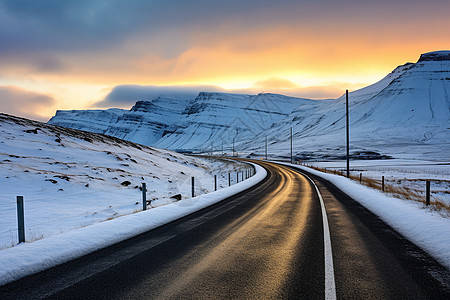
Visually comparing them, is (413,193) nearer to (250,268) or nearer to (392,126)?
(250,268)

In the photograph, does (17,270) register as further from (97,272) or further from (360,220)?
(360,220)

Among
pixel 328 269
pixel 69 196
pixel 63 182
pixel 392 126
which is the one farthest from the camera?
pixel 392 126

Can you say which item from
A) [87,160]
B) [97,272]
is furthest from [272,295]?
[87,160]

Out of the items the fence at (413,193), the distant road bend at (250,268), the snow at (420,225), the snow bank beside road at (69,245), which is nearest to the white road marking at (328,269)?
the distant road bend at (250,268)

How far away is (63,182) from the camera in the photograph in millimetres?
19594

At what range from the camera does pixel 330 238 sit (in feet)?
22.8

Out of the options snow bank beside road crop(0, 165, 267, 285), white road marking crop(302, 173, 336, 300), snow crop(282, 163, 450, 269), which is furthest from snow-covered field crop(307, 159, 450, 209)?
snow bank beside road crop(0, 165, 267, 285)

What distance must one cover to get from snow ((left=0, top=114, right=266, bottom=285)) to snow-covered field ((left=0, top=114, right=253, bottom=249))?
1.4 inches

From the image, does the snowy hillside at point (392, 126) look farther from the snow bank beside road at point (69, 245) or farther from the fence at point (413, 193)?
the snow bank beside road at point (69, 245)

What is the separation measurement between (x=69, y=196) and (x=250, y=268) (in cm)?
1628

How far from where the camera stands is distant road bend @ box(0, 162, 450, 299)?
407cm

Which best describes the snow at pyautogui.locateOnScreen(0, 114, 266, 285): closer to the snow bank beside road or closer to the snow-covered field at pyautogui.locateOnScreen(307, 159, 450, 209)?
the snow bank beside road

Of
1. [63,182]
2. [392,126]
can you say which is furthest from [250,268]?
[392,126]

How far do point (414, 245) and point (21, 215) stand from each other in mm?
9180
